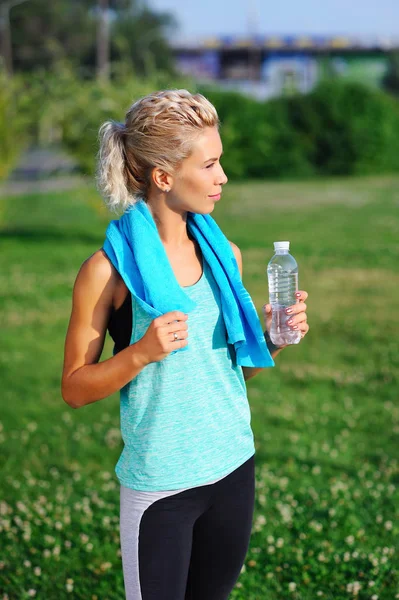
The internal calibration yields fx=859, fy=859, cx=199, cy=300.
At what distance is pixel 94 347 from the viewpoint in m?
2.72

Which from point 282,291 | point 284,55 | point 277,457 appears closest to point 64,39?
point 284,55

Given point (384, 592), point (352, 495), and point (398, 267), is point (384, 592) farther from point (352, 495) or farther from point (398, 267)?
point (398, 267)

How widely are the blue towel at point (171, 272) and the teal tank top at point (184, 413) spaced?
6 centimetres

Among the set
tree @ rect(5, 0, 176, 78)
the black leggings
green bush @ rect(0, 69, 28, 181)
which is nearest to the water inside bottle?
the black leggings

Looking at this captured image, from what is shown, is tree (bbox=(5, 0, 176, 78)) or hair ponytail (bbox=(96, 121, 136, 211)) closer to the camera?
hair ponytail (bbox=(96, 121, 136, 211))

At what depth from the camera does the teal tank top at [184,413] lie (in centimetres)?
268

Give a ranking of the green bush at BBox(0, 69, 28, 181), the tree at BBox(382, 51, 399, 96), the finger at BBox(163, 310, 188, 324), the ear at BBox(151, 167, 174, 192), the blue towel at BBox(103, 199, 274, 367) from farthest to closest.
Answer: the tree at BBox(382, 51, 399, 96) → the green bush at BBox(0, 69, 28, 181) → the ear at BBox(151, 167, 174, 192) → the blue towel at BBox(103, 199, 274, 367) → the finger at BBox(163, 310, 188, 324)

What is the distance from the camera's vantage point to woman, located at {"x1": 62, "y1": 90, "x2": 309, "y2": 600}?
2.65 m

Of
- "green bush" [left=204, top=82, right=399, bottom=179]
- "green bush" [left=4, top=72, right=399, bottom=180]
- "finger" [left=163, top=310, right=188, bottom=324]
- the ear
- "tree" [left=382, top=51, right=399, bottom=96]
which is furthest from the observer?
"tree" [left=382, top=51, right=399, bottom=96]

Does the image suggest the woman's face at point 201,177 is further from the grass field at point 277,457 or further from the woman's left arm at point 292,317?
the grass field at point 277,457

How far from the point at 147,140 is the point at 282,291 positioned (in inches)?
29.0

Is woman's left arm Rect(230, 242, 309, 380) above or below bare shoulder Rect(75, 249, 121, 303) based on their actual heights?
below

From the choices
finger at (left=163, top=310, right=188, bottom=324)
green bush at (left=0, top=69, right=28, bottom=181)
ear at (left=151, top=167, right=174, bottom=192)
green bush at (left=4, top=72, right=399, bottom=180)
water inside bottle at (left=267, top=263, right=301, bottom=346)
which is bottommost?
green bush at (left=4, top=72, right=399, bottom=180)

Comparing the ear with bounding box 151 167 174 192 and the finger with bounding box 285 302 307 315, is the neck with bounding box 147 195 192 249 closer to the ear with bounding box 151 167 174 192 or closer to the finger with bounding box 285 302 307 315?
the ear with bounding box 151 167 174 192
